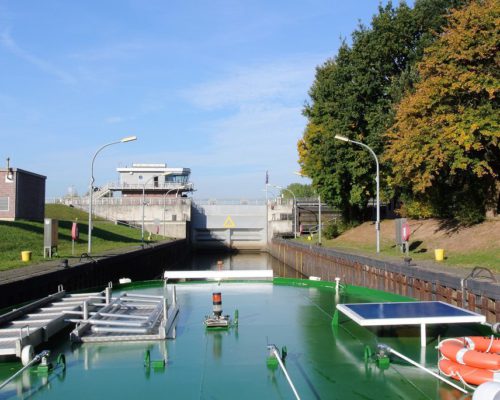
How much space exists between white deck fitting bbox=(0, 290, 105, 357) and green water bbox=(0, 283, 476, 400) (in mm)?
306

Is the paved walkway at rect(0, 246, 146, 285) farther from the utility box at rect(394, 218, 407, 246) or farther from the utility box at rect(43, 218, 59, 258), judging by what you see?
the utility box at rect(394, 218, 407, 246)

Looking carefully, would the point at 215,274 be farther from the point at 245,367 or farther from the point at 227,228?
the point at 227,228

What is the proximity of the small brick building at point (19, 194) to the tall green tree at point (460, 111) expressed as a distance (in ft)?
74.7

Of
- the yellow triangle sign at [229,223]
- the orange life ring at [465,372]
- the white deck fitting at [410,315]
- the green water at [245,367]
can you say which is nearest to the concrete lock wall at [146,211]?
the yellow triangle sign at [229,223]

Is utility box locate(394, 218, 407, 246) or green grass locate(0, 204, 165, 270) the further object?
utility box locate(394, 218, 407, 246)

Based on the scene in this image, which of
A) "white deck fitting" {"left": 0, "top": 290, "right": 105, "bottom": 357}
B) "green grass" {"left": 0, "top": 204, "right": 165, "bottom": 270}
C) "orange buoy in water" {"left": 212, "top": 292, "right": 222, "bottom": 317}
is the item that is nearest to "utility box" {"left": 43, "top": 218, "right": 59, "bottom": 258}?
"green grass" {"left": 0, "top": 204, "right": 165, "bottom": 270}

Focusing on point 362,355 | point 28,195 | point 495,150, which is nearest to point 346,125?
point 495,150

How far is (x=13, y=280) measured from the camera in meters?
16.2

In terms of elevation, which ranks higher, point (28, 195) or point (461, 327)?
point (28, 195)

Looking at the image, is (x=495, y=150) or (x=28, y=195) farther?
(x=28, y=195)

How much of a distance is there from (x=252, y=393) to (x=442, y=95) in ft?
71.2

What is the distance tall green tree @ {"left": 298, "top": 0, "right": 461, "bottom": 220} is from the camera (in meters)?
37.2

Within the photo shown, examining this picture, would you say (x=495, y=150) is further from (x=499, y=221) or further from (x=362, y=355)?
(x=362, y=355)

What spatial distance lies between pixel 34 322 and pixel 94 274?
1586 centimetres
